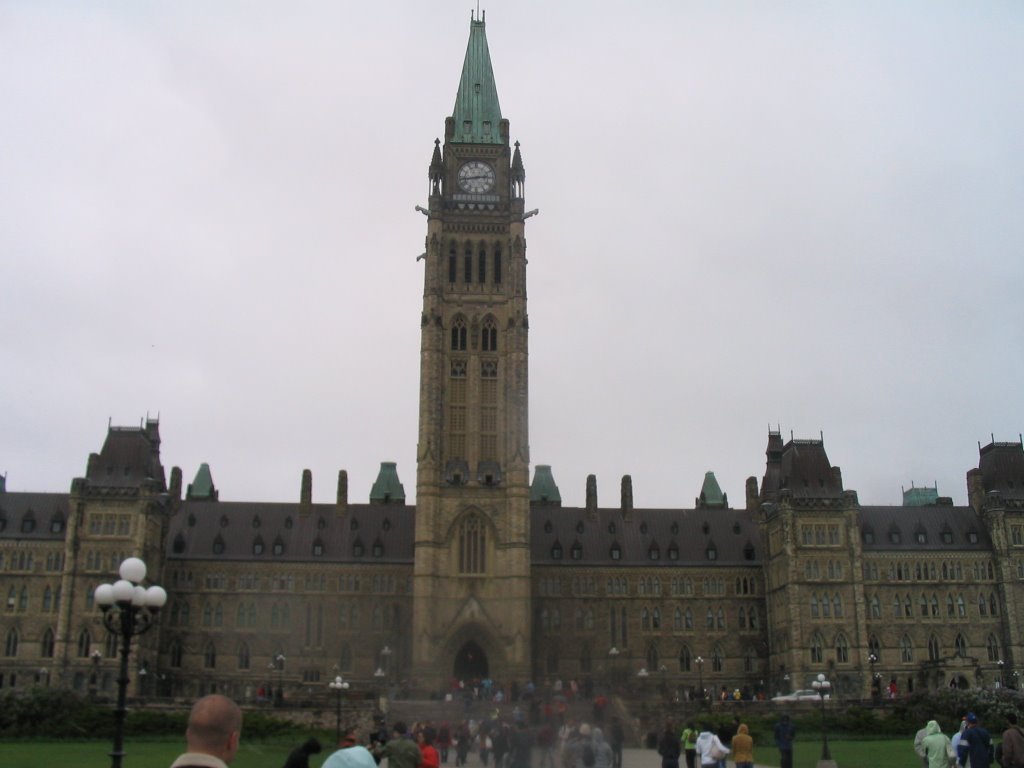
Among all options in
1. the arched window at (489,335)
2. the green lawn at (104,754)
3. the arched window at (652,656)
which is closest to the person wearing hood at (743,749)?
the green lawn at (104,754)

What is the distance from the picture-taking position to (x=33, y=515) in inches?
3460

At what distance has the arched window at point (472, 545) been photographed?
84.8 metres

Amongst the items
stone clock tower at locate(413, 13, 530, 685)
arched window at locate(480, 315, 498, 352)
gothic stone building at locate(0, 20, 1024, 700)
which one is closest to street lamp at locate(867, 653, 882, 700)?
gothic stone building at locate(0, 20, 1024, 700)

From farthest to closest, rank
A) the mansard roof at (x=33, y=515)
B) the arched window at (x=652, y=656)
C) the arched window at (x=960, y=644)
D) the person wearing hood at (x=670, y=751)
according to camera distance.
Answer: the arched window at (x=652, y=656), the arched window at (x=960, y=644), the mansard roof at (x=33, y=515), the person wearing hood at (x=670, y=751)

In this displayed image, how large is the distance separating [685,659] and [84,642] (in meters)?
47.4

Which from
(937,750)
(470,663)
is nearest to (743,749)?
(937,750)

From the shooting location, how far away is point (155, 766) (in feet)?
126

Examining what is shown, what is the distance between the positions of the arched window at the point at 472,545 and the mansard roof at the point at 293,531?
11057mm

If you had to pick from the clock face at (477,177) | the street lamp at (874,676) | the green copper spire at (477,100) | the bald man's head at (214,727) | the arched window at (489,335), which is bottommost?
the bald man's head at (214,727)

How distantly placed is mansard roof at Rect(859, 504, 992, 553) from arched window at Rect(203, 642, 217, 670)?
172 feet

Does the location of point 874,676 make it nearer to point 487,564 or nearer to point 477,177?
point 487,564

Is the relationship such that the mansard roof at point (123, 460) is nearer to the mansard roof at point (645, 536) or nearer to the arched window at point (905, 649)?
Result: the mansard roof at point (645, 536)

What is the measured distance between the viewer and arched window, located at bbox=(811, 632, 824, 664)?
276ft

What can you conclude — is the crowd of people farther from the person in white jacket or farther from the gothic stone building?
the gothic stone building
